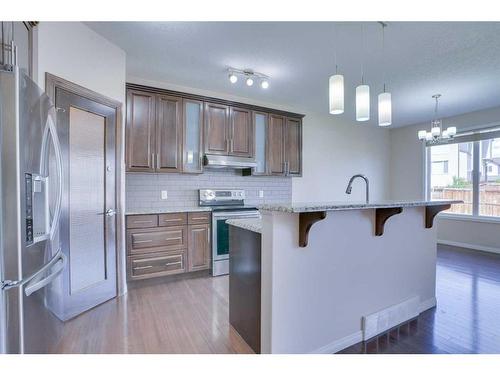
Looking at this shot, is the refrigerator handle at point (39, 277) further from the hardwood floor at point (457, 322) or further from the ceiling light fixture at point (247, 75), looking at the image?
the ceiling light fixture at point (247, 75)

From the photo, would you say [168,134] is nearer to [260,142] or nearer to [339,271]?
[260,142]

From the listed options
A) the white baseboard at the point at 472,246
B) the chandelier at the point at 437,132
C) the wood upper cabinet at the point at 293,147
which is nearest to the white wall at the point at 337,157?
the wood upper cabinet at the point at 293,147

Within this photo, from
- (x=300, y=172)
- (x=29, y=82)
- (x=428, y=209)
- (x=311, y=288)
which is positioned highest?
(x=29, y=82)

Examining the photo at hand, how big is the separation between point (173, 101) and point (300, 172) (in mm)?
2380

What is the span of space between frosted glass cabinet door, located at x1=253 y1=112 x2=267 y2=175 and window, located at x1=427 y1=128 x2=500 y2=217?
331 centimetres

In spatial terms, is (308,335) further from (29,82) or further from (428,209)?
(29,82)

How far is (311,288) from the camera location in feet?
5.69

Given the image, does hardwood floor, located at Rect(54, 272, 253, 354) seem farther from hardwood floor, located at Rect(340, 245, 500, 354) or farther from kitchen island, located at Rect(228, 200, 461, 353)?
hardwood floor, located at Rect(340, 245, 500, 354)

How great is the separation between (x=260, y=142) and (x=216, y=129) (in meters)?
0.78

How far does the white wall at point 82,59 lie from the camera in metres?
2.10

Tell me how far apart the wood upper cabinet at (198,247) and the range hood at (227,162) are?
2.84 feet

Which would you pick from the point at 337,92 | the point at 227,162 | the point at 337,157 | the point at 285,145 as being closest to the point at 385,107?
the point at 337,92

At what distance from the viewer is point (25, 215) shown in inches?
50.4
